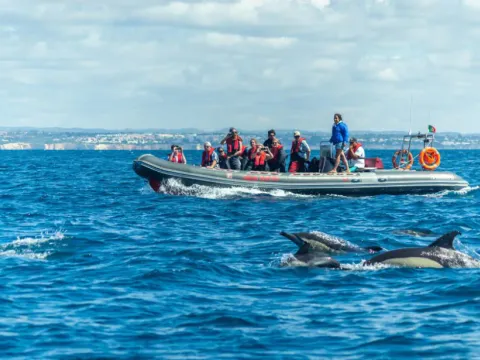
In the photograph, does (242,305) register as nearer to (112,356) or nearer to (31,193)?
(112,356)

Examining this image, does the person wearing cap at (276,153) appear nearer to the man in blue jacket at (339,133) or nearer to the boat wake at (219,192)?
the boat wake at (219,192)

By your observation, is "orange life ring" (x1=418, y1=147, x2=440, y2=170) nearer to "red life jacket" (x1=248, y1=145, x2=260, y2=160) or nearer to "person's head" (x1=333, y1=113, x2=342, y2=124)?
"person's head" (x1=333, y1=113, x2=342, y2=124)

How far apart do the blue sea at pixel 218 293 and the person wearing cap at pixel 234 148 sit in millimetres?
6181

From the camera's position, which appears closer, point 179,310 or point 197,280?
point 179,310

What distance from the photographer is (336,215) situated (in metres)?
22.2

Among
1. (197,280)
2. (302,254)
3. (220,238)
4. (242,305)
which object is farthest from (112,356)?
(220,238)

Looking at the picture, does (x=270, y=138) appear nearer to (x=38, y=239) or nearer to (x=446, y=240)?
(x=38, y=239)

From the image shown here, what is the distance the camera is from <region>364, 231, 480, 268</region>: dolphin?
13609mm

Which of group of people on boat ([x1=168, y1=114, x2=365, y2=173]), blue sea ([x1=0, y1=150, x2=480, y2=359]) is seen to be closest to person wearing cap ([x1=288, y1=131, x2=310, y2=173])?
group of people on boat ([x1=168, y1=114, x2=365, y2=173])

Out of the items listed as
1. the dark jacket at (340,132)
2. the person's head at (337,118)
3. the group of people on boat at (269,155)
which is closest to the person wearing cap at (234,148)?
the group of people on boat at (269,155)

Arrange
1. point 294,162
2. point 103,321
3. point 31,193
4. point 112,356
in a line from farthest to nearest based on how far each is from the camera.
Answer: point 31,193 < point 294,162 < point 103,321 < point 112,356

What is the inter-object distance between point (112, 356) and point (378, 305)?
3.98 metres

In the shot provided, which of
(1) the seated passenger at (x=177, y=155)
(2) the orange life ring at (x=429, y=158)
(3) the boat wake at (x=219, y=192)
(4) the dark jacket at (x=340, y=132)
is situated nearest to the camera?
(4) the dark jacket at (x=340, y=132)

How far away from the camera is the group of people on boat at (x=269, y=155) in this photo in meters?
27.4
